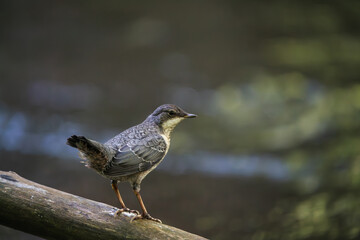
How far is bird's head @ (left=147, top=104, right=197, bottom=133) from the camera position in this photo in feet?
11.4

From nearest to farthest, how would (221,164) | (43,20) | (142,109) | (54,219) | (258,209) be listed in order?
(54,219) < (258,209) < (221,164) < (142,109) < (43,20)

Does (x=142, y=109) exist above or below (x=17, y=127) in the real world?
above

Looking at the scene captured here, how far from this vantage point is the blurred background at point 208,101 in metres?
5.47

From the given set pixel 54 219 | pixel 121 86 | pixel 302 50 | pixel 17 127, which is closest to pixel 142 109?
pixel 121 86

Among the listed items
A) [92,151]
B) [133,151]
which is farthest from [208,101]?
[92,151]

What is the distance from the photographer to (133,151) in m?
3.24

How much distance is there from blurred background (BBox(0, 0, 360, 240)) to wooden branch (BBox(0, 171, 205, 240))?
6.46ft

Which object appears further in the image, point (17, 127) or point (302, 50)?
point (302, 50)

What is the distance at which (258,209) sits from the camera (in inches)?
213

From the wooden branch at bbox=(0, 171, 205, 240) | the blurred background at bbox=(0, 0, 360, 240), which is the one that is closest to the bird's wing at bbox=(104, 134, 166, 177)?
the wooden branch at bbox=(0, 171, 205, 240)

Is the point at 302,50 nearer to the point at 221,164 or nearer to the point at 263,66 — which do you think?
the point at 263,66

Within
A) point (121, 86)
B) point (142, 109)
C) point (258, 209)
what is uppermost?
point (121, 86)

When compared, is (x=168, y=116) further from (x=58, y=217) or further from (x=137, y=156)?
(x=58, y=217)

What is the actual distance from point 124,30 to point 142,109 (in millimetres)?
1723
